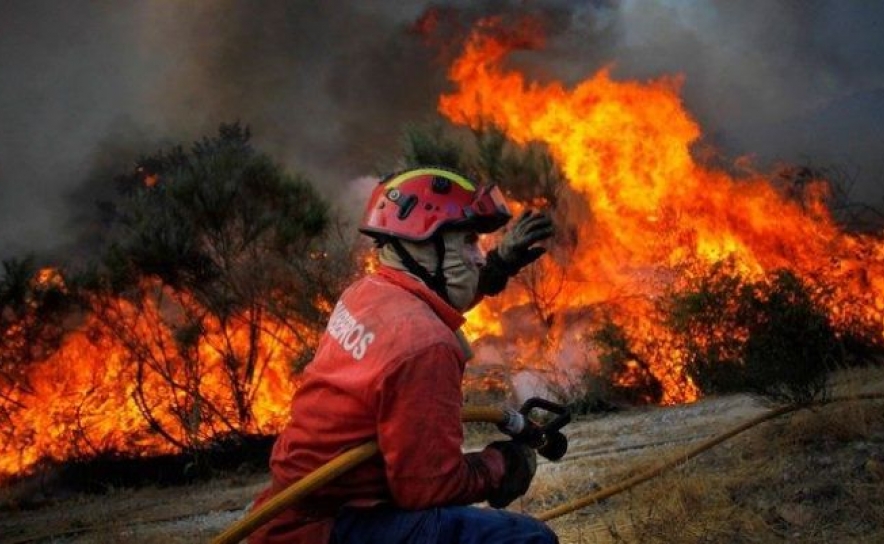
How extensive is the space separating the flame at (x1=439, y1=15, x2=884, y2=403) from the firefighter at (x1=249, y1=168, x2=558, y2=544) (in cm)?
923

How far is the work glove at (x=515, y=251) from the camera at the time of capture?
305 cm

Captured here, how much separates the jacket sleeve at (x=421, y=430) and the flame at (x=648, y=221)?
9.57 meters

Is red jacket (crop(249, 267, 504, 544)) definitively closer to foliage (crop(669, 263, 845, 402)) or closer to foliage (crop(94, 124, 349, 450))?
foliage (crop(669, 263, 845, 402))

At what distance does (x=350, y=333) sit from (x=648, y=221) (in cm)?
1299

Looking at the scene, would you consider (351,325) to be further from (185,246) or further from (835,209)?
(835,209)

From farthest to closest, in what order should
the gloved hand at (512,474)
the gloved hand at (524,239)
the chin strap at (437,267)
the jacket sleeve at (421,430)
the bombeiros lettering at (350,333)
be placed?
the gloved hand at (524,239) < the chin strap at (437,267) < the gloved hand at (512,474) < the bombeiros lettering at (350,333) < the jacket sleeve at (421,430)

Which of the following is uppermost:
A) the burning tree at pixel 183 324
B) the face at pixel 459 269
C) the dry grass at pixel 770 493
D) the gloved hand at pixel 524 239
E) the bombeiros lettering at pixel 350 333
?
the burning tree at pixel 183 324

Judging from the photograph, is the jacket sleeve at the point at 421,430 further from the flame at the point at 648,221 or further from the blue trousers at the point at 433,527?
the flame at the point at 648,221

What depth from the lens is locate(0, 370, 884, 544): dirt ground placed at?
14.3ft

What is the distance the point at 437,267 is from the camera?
2.26 metres

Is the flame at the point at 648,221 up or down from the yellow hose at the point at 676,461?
up

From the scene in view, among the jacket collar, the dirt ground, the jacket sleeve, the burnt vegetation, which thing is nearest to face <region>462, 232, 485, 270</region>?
the jacket collar

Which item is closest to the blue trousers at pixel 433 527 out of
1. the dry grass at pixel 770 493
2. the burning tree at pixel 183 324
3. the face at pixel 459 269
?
the face at pixel 459 269

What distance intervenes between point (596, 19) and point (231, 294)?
585 inches
